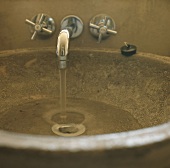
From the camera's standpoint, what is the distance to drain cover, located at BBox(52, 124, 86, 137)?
0.77 metres

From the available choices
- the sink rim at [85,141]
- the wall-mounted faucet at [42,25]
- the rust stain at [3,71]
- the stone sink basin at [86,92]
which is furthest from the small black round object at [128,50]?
the sink rim at [85,141]

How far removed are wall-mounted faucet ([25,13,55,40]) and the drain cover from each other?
0.34 metres

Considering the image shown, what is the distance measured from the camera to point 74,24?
3.43ft

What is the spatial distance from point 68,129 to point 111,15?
487 mm

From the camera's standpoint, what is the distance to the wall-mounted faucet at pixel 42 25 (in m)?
0.98

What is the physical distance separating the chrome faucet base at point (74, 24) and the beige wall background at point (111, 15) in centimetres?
3


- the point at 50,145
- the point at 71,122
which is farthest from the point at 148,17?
the point at 50,145

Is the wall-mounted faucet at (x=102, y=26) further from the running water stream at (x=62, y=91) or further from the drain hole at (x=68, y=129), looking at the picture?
the drain hole at (x=68, y=129)

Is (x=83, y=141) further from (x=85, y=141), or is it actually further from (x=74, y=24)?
(x=74, y=24)

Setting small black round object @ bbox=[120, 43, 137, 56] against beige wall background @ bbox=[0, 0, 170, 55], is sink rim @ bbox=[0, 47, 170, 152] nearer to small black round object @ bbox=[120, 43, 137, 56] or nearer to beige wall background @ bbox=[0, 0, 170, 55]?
small black round object @ bbox=[120, 43, 137, 56]

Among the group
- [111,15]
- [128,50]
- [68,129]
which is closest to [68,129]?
[68,129]

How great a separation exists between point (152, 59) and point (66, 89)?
0.29m

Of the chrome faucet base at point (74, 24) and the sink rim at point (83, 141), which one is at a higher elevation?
the chrome faucet base at point (74, 24)

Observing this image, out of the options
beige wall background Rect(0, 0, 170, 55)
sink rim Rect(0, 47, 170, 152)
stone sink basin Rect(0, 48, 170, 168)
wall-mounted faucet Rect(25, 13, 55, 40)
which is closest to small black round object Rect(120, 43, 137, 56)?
stone sink basin Rect(0, 48, 170, 168)
